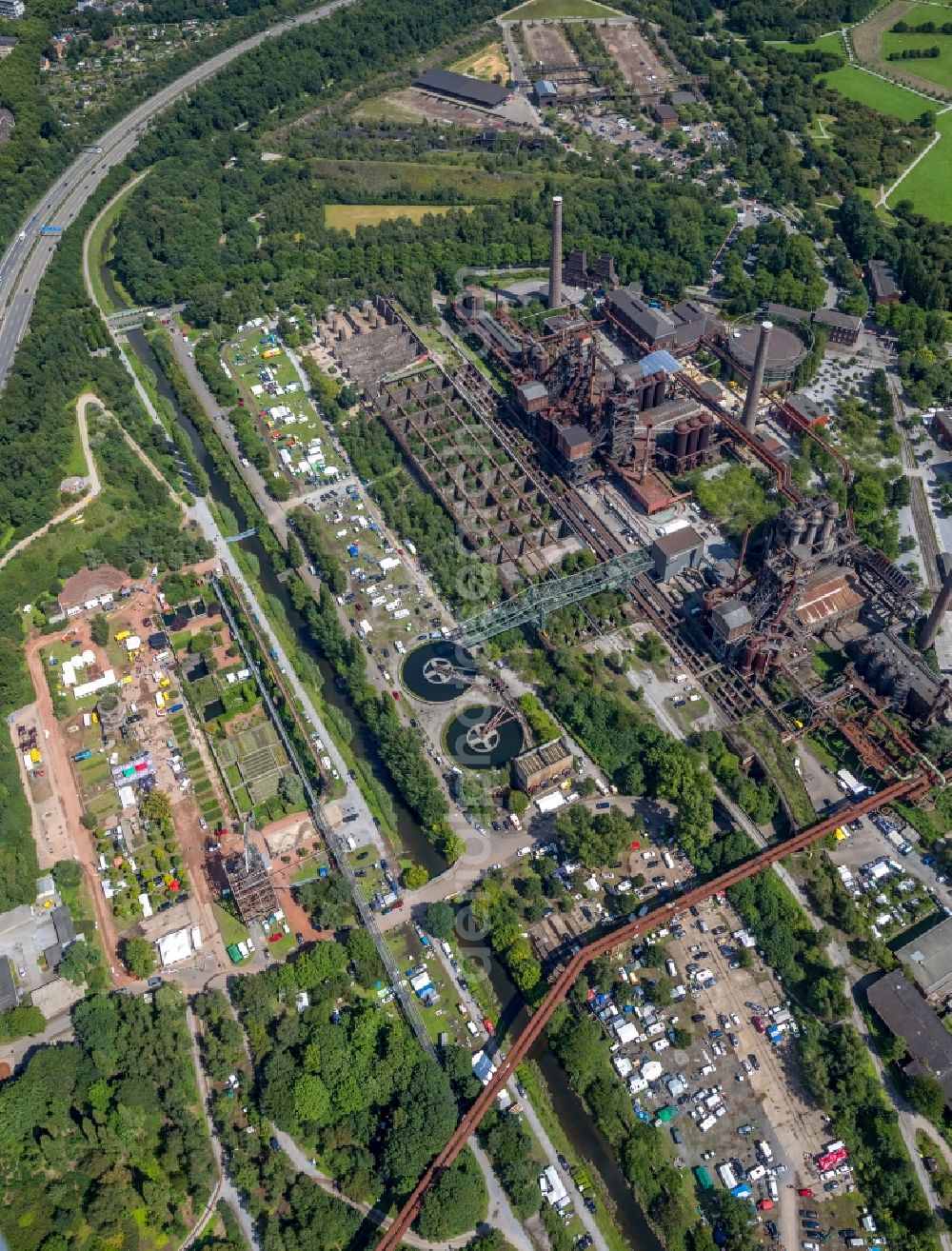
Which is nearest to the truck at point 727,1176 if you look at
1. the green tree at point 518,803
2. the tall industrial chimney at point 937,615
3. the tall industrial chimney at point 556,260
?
the green tree at point 518,803

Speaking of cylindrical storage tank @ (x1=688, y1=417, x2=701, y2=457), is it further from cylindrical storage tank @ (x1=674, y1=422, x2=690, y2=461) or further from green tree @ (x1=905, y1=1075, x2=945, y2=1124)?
green tree @ (x1=905, y1=1075, x2=945, y2=1124)

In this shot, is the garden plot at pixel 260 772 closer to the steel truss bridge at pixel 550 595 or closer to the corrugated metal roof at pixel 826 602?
the steel truss bridge at pixel 550 595

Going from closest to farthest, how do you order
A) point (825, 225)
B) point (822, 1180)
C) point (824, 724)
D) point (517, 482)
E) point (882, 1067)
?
point (822, 1180) < point (882, 1067) < point (824, 724) < point (517, 482) < point (825, 225)

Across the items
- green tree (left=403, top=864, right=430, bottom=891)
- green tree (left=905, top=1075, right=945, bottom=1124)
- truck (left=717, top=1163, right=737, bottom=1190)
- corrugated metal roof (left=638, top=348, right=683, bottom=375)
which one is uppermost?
corrugated metal roof (left=638, top=348, right=683, bottom=375)

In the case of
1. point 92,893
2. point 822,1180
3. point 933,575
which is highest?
point 92,893

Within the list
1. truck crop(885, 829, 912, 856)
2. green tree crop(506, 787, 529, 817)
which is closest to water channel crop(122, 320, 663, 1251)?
green tree crop(506, 787, 529, 817)

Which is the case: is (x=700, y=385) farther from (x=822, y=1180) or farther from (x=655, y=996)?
(x=822, y=1180)

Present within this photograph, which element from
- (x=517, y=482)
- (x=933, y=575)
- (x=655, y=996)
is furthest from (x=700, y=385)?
(x=655, y=996)

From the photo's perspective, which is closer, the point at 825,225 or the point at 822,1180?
the point at 822,1180
